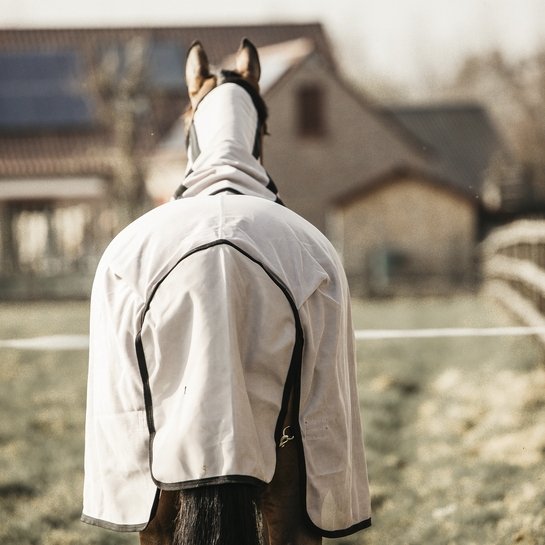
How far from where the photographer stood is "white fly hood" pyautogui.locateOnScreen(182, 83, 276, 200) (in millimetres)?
3137

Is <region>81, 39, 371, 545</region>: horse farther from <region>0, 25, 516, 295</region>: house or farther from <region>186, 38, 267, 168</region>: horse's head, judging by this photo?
<region>0, 25, 516, 295</region>: house

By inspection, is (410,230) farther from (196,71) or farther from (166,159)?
(196,71)

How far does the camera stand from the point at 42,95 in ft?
101

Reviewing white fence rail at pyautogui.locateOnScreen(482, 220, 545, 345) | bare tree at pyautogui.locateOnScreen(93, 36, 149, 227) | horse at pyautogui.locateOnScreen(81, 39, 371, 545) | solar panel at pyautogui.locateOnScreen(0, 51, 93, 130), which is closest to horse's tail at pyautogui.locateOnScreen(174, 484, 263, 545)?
horse at pyautogui.locateOnScreen(81, 39, 371, 545)

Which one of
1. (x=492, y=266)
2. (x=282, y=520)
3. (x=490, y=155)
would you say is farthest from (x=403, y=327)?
(x=490, y=155)

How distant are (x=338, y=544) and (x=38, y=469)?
2.19 metres

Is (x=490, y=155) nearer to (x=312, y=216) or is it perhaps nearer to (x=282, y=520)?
(x=312, y=216)

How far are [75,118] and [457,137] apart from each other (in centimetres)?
1532

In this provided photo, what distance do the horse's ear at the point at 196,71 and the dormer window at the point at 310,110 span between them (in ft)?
81.7

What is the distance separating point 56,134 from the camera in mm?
30219

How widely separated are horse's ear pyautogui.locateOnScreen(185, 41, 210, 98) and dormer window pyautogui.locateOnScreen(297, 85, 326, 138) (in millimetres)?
24896

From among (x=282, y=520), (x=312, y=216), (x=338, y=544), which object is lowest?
(x=338, y=544)

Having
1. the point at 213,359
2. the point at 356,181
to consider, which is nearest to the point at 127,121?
the point at 356,181

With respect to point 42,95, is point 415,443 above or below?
below
